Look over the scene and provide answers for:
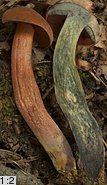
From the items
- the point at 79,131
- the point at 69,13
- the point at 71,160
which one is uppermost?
the point at 69,13

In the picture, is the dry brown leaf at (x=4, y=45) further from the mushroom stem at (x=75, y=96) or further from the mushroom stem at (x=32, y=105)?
the mushroom stem at (x=75, y=96)

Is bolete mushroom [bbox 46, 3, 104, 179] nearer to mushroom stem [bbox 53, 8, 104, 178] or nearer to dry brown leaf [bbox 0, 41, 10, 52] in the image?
mushroom stem [bbox 53, 8, 104, 178]

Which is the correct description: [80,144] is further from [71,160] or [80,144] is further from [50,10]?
[50,10]

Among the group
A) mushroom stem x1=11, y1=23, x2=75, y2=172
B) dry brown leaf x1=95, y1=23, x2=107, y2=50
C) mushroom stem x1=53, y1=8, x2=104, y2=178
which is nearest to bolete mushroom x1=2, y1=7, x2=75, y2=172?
mushroom stem x1=11, y1=23, x2=75, y2=172

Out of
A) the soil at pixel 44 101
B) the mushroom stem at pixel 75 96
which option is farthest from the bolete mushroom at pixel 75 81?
the soil at pixel 44 101

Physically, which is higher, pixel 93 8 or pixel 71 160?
pixel 93 8

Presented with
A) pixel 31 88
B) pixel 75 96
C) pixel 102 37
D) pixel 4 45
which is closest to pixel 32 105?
pixel 31 88

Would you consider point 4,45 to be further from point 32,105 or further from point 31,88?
point 32,105

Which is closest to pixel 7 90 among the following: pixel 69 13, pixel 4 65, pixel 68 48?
pixel 4 65
